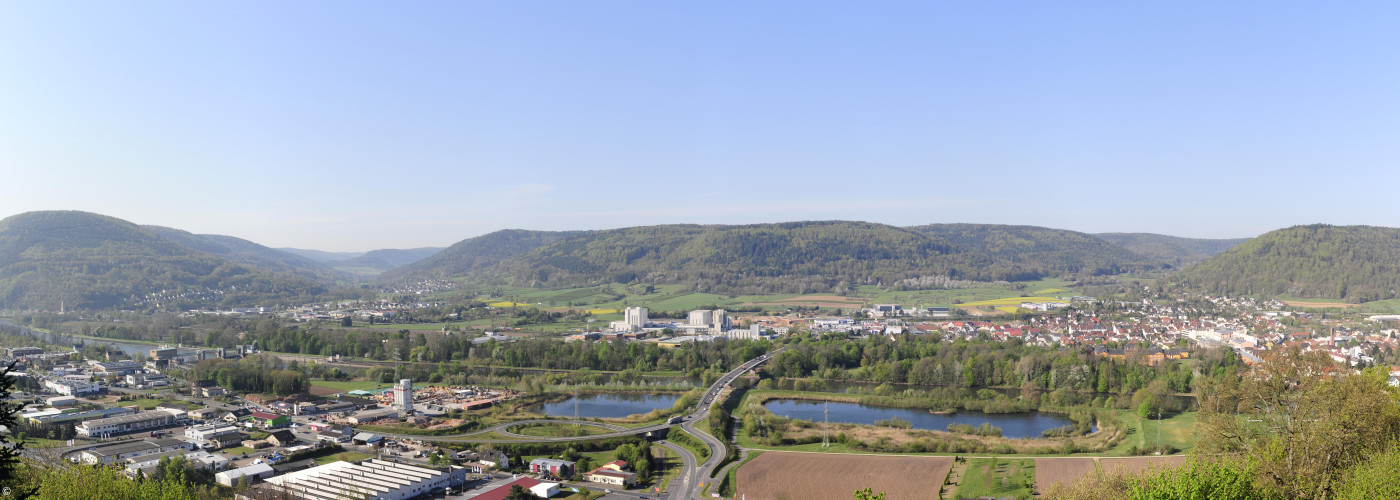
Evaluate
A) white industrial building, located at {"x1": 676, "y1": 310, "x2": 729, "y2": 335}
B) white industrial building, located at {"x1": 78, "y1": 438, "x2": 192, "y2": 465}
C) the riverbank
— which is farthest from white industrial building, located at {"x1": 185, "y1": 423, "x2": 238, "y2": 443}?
white industrial building, located at {"x1": 676, "y1": 310, "x2": 729, "y2": 335}

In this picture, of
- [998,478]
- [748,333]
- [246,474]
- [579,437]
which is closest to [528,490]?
[579,437]

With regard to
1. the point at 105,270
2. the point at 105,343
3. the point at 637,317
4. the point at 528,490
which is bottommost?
the point at 528,490

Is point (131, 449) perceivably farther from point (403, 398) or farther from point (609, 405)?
point (609, 405)

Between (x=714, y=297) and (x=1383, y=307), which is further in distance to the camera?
(x=714, y=297)

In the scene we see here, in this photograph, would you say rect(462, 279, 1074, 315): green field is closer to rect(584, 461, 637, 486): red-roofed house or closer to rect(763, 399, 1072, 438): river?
rect(763, 399, 1072, 438): river

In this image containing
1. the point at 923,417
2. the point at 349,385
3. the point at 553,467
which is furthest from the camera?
the point at 349,385

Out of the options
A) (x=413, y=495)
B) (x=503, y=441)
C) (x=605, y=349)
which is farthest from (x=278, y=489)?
(x=605, y=349)
